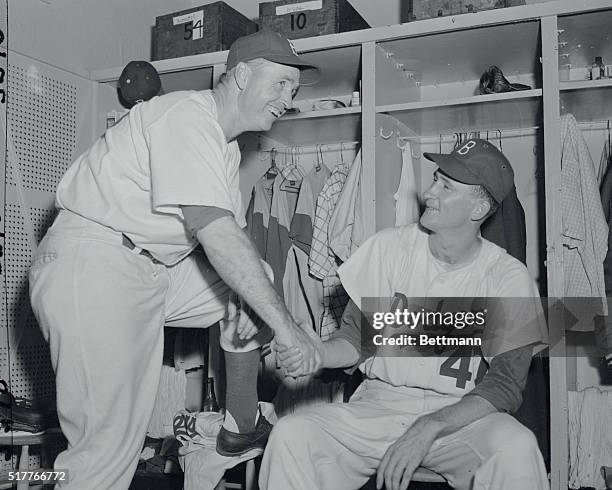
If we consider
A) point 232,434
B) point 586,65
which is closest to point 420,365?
point 232,434

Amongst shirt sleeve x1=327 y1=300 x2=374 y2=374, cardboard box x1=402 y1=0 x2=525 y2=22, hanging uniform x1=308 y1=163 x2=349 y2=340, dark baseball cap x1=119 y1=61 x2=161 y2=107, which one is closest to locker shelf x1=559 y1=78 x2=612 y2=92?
cardboard box x1=402 y1=0 x2=525 y2=22

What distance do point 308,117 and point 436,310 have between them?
1249 millimetres

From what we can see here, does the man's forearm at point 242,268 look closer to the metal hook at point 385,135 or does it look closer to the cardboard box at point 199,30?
the metal hook at point 385,135

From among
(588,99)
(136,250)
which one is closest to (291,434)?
A: (136,250)

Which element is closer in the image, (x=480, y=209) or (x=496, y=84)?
(x=480, y=209)

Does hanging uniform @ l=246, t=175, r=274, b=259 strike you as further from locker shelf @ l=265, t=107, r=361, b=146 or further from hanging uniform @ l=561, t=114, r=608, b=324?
hanging uniform @ l=561, t=114, r=608, b=324

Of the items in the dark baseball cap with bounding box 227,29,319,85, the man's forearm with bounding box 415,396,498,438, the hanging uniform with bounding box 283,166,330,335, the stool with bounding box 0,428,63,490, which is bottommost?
the stool with bounding box 0,428,63,490

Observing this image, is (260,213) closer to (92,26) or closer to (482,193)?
(92,26)

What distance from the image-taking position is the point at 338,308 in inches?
117

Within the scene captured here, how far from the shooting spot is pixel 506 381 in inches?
72.1

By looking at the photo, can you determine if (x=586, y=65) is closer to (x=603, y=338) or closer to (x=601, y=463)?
(x=603, y=338)

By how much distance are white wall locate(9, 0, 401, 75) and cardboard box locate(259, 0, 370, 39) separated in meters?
0.72

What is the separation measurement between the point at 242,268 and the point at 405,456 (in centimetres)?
59

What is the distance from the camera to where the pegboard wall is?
276cm
